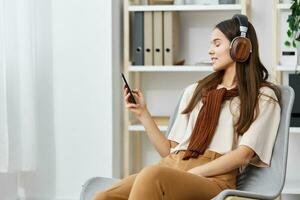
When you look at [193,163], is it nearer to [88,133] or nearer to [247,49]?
[247,49]

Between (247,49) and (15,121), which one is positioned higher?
(247,49)

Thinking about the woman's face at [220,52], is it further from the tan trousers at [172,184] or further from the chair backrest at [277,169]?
the tan trousers at [172,184]

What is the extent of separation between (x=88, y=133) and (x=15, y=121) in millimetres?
568

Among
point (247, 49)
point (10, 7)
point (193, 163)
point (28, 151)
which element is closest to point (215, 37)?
point (247, 49)

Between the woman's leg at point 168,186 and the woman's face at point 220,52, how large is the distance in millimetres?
508

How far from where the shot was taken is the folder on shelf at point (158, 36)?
11.1 ft

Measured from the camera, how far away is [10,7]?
2809mm

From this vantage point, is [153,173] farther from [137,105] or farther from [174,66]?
[174,66]

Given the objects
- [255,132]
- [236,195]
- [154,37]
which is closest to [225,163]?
[255,132]

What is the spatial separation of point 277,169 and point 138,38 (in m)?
1.48

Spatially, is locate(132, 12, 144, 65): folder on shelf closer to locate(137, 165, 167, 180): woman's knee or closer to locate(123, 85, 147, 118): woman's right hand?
locate(123, 85, 147, 118): woman's right hand

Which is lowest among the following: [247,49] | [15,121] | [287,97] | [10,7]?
[15,121]

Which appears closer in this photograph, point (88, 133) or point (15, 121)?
point (15, 121)

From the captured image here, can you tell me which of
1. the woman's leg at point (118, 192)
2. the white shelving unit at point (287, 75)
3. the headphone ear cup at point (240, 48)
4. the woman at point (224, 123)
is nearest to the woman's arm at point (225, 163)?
the woman at point (224, 123)
